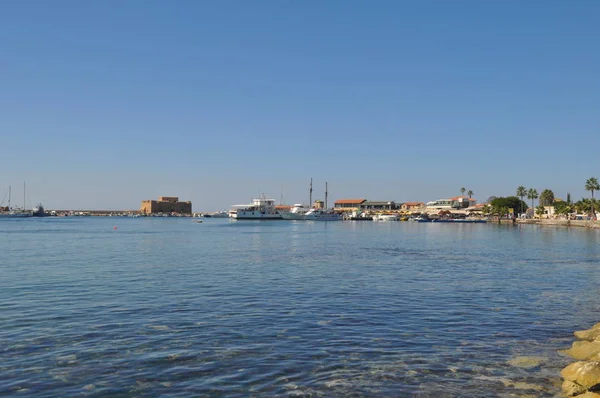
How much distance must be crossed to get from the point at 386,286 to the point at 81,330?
17.3 m

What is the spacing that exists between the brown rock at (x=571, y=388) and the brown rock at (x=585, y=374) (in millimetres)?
74

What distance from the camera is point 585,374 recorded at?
11.8 meters

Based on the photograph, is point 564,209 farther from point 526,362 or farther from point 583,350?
point 526,362

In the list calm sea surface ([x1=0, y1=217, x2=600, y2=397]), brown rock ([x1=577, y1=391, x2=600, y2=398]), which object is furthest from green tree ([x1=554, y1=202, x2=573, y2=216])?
brown rock ([x1=577, y1=391, x2=600, y2=398])

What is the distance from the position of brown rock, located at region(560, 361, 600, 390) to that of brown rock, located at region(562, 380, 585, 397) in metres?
0.07

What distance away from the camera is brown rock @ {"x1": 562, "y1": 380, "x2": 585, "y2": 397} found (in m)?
11.7

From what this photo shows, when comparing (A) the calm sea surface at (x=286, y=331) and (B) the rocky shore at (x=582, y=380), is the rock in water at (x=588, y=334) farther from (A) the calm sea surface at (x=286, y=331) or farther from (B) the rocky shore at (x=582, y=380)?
(B) the rocky shore at (x=582, y=380)

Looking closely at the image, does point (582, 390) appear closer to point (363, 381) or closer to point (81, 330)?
point (363, 381)

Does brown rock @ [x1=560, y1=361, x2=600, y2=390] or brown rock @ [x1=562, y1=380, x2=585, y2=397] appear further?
brown rock @ [x1=562, y1=380, x2=585, y2=397]

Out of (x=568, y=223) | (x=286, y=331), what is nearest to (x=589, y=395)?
(x=286, y=331)

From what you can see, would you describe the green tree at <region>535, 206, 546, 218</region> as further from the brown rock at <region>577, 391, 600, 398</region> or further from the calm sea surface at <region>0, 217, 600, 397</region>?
the brown rock at <region>577, 391, 600, 398</region>

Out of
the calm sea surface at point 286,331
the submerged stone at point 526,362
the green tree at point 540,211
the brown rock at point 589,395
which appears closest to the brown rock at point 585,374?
the brown rock at point 589,395

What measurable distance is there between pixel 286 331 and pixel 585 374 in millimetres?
9691

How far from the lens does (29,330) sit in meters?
18.2
